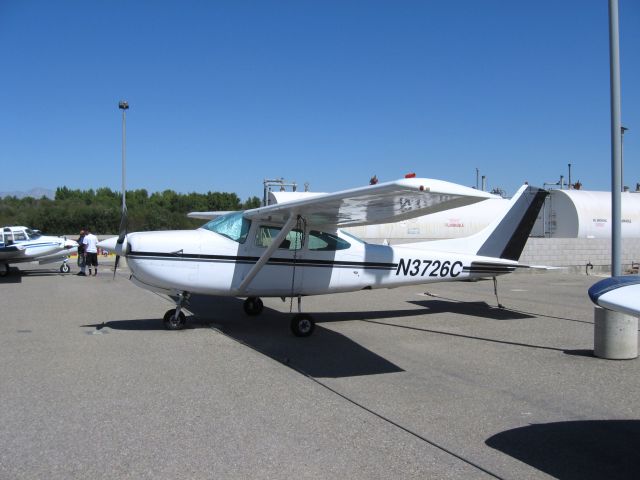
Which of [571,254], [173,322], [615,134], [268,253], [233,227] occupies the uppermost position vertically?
[615,134]

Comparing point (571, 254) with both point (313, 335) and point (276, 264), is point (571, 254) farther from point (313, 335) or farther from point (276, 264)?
point (276, 264)

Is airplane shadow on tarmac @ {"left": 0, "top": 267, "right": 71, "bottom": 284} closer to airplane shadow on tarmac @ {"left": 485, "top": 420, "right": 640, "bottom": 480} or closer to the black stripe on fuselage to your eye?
the black stripe on fuselage

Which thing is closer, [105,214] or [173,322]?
[173,322]

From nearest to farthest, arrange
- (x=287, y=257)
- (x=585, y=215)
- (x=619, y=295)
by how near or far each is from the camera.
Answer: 1. (x=619, y=295)
2. (x=287, y=257)
3. (x=585, y=215)

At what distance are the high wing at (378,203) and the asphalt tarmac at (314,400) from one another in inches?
77.0

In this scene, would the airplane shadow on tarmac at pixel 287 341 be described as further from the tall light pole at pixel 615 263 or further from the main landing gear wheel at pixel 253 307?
the tall light pole at pixel 615 263

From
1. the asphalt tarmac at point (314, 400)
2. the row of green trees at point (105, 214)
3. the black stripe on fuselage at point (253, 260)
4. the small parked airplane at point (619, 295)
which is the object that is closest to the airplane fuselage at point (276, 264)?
the black stripe on fuselage at point (253, 260)

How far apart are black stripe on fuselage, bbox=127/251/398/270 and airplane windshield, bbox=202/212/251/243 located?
362 millimetres

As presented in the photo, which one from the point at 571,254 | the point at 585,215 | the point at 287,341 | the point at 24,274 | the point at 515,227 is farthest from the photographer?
the point at 585,215

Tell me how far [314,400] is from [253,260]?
13.4ft

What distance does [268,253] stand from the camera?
28.0 feet

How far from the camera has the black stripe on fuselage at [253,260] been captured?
839 cm

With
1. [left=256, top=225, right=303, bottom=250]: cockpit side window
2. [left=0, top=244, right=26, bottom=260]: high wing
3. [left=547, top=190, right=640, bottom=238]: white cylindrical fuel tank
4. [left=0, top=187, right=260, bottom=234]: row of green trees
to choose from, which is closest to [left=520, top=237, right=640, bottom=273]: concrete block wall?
[left=547, top=190, right=640, bottom=238]: white cylindrical fuel tank

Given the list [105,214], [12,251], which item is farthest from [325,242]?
[105,214]
